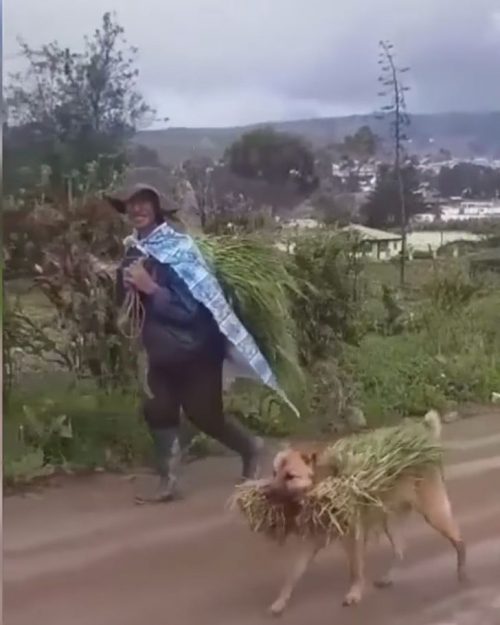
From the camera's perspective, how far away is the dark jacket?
1225 mm

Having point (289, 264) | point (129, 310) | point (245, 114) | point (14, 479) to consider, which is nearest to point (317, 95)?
point (245, 114)

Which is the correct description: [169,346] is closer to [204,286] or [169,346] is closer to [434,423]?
[204,286]

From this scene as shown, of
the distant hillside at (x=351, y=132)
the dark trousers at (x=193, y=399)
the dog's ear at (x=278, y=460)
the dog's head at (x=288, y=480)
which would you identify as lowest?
the dog's head at (x=288, y=480)

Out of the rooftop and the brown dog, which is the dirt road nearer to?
the brown dog

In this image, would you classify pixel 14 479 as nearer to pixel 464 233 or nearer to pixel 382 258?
pixel 382 258

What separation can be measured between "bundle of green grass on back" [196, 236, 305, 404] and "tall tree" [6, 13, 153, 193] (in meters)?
0.17

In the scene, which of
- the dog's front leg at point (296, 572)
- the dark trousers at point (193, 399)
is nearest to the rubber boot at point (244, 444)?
the dark trousers at point (193, 399)

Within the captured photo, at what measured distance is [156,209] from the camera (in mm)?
1218

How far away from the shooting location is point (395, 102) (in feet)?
4.25

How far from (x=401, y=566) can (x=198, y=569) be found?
267 millimetres

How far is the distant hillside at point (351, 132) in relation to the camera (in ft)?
3.98

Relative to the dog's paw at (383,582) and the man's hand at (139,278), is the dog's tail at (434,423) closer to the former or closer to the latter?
the dog's paw at (383,582)

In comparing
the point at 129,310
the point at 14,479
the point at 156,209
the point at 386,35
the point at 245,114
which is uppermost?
the point at 386,35

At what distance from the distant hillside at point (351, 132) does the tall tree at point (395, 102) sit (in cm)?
1
